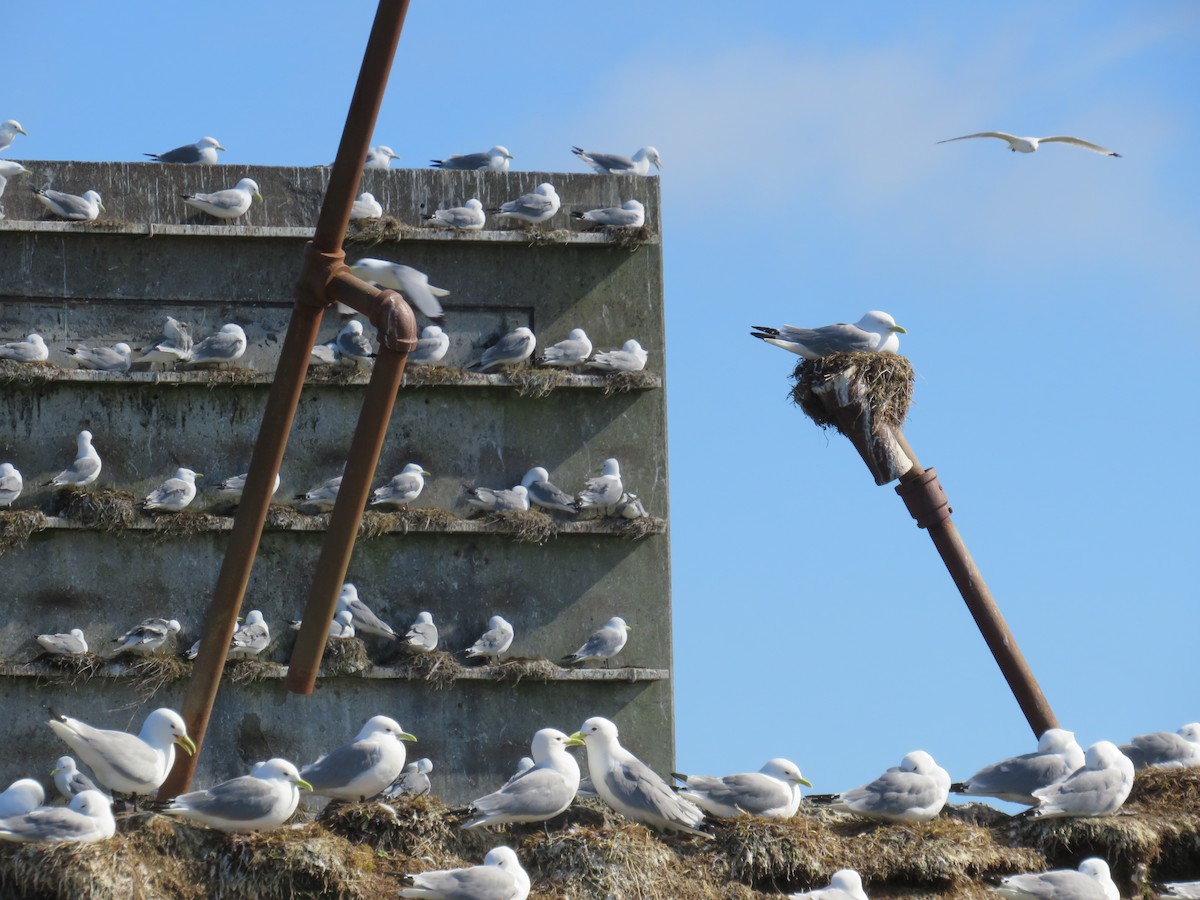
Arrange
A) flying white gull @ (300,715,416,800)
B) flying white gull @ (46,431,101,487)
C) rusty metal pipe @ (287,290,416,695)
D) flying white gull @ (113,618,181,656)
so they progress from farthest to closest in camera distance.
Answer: flying white gull @ (46,431,101,487), flying white gull @ (113,618,181,656), flying white gull @ (300,715,416,800), rusty metal pipe @ (287,290,416,695)

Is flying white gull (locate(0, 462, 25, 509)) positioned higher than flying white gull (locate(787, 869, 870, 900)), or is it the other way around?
flying white gull (locate(0, 462, 25, 509))

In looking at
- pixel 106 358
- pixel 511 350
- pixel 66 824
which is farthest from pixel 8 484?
pixel 66 824

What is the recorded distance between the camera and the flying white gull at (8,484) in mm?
15086

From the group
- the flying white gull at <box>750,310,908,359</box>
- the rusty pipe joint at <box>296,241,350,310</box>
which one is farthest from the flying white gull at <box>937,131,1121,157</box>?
the rusty pipe joint at <box>296,241,350,310</box>

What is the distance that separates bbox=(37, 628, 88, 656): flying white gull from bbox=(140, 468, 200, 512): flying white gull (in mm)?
1290

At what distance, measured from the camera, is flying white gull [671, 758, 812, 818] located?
9.90 meters

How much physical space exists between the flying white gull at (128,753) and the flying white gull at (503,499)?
6.46 metres

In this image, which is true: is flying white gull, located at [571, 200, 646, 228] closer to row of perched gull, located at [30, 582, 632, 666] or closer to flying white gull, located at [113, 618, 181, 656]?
row of perched gull, located at [30, 582, 632, 666]

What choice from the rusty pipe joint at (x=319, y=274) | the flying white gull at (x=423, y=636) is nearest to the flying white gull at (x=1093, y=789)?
the rusty pipe joint at (x=319, y=274)

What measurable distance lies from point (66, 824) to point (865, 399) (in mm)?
6403

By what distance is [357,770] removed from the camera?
1026 cm

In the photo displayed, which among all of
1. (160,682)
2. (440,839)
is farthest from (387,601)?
(440,839)

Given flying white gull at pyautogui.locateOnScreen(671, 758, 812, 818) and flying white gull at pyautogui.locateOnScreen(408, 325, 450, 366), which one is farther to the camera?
flying white gull at pyautogui.locateOnScreen(408, 325, 450, 366)

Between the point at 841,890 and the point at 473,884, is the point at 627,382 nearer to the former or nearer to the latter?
the point at 841,890
